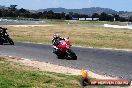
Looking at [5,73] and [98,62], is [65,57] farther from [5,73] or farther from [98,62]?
[5,73]

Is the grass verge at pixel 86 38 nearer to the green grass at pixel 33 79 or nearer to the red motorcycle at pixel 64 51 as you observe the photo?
the red motorcycle at pixel 64 51

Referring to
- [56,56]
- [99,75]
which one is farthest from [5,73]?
[56,56]

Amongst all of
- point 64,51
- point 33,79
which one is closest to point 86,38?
point 64,51

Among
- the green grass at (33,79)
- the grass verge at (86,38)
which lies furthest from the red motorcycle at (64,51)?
the grass verge at (86,38)

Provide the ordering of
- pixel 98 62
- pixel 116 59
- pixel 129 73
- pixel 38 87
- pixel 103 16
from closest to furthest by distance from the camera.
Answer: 1. pixel 38 87
2. pixel 129 73
3. pixel 98 62
4. pixel 116 59
5. pixel 103 16

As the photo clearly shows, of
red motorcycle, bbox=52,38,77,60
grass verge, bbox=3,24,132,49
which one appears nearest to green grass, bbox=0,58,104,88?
red motorcycle, bbox=52,38,77,60

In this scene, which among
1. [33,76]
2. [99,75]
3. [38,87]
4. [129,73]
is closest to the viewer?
[38,87]

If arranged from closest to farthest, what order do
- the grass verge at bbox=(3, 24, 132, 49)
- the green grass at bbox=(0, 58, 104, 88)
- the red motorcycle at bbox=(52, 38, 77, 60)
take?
the green grass at bbox=(0, 58, 104, 88) < the red motorcycle at bbox=(52, 38, 77, 60) < the grass verge at bbox=(3, 24, 132, 49)

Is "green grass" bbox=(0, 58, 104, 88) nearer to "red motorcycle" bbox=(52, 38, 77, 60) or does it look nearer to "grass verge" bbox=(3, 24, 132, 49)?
"red motorcycle" bbox=(52, 38, 77, 60)

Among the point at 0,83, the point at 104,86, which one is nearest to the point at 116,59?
the point at 104,86

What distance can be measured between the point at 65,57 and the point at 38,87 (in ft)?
32.4

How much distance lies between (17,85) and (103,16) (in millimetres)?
169057

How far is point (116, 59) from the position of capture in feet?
71.6

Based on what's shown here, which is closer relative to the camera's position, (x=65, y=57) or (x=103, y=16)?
(x=65, y=57)
